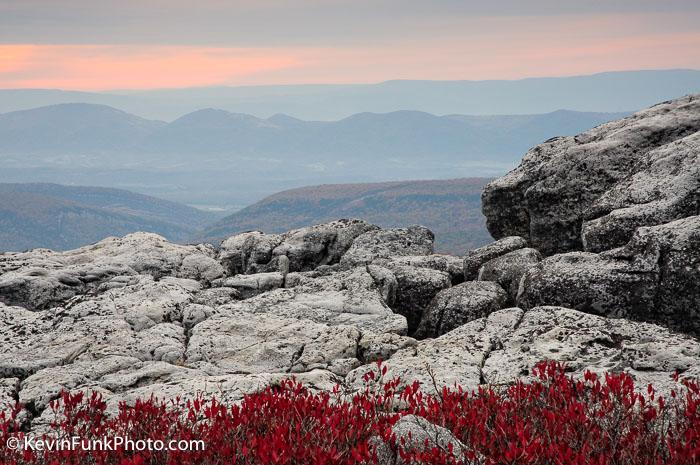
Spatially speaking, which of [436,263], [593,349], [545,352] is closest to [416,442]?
[545,352]

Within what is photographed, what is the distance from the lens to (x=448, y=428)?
31.6 feet

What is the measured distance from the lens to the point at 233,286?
23.8m

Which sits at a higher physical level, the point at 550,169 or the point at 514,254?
the point at 550,169

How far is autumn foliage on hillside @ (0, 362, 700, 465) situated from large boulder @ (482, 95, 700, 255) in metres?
10.4

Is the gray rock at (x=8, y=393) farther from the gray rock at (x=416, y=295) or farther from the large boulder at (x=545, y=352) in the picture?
the gray rock at (x=416, y=295)

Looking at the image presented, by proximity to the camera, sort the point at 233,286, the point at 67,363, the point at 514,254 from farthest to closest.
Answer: the point at 233,286
the point at 514,254
the point at 67,363

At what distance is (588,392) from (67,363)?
1303 centimetres

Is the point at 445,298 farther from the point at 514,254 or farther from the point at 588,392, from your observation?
the point at 588,392

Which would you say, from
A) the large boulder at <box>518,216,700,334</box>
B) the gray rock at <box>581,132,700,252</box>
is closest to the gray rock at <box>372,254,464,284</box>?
the gray rock at <box>581,132,700,252</box>

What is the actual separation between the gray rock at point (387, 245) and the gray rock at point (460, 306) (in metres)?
6.73

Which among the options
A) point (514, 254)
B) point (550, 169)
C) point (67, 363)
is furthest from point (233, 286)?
point (550, 169)

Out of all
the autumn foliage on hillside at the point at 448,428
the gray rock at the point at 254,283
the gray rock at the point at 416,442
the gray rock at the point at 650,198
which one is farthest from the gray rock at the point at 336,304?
the gray rock at the point at 416,442

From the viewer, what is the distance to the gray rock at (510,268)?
2041cm

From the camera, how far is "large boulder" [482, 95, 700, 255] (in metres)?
20.2
